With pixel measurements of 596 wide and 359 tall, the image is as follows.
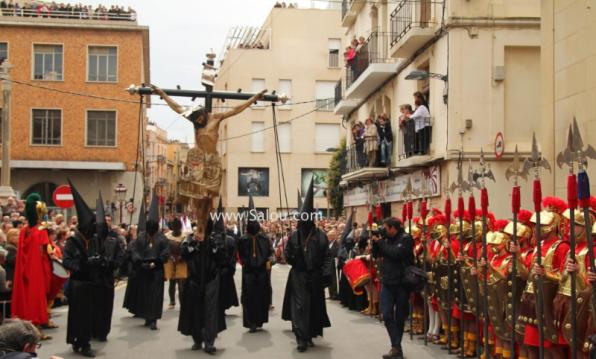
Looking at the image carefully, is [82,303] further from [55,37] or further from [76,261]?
[55,37]

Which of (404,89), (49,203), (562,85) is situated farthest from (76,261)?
(49,203)

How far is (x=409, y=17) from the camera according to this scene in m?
22.4

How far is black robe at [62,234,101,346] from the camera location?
11.5 m

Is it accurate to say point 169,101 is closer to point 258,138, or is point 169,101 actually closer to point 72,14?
point 72,14

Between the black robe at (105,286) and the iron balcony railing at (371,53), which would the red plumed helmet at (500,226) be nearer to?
the black robe at (105,286)

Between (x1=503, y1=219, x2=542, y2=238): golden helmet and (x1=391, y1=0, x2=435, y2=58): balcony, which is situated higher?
(x1=391, y1=0, x2=435, y2=58): balcony

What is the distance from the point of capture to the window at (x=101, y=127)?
40125mm

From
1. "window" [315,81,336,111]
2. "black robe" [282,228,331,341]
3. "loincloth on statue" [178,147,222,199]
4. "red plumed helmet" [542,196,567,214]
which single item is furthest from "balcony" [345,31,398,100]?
"window" [315,81,336,111]

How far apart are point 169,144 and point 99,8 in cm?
7299

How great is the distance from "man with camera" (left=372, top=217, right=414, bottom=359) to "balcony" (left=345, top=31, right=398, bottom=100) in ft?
47.8

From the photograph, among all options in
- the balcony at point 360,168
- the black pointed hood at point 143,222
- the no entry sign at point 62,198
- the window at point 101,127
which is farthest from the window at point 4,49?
the black pointed hood at point 143,222

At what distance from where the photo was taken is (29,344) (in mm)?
5141

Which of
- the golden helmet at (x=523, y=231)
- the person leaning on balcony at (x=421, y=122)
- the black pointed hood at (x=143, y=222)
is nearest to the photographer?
the golden helmet at (x=523, y=231)

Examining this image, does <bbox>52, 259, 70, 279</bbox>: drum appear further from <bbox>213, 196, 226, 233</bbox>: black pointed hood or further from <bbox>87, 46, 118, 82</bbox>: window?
<bbox>87, 46, 118, 82</bbox>: window
